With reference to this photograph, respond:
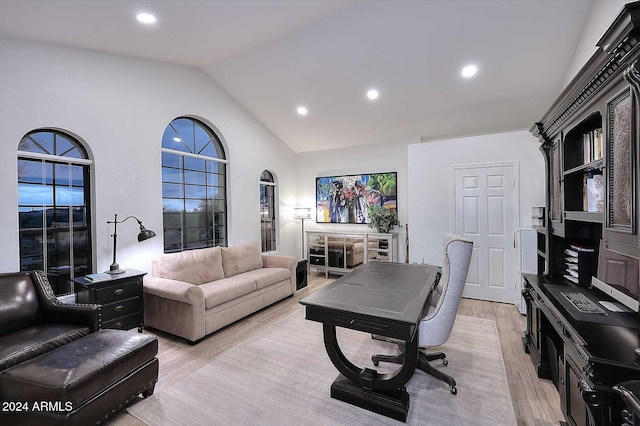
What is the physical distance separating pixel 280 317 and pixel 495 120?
4.32m

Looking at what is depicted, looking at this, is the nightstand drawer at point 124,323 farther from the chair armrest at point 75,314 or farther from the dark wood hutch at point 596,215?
the dark wood hutch at point 596,215

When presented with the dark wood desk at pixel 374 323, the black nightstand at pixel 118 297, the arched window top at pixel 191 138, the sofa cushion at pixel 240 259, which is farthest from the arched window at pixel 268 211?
the dark wood desk at pixel 374 323

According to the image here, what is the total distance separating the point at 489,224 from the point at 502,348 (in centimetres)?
186

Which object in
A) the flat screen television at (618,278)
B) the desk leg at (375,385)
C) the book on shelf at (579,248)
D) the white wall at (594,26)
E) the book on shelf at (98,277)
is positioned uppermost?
Result: the white wall at (594,26)

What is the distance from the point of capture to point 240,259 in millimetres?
4320

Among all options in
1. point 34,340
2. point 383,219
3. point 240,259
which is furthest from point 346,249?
point 34,340

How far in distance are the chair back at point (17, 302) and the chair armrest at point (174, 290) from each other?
92cm

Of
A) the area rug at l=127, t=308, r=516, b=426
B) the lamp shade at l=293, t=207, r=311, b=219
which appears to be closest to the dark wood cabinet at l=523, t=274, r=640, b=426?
the area rug at l=127, t=308, r=516, b=426

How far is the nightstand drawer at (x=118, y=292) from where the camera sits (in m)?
2.79

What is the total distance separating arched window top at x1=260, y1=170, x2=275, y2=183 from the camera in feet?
18.9

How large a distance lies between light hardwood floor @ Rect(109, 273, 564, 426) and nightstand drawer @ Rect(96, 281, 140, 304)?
610mm

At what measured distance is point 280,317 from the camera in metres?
3.73

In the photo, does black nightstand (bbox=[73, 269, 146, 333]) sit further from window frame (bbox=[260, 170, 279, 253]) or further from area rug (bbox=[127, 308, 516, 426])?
window frame (bbox=[260, 170, 279, 253])

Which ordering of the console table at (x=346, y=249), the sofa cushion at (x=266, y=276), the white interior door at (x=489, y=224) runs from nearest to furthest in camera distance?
the sofa cushion at (x=266, y=276) → the white interior door at (x=489, y=224) → the console table at (x=346, y=249)
